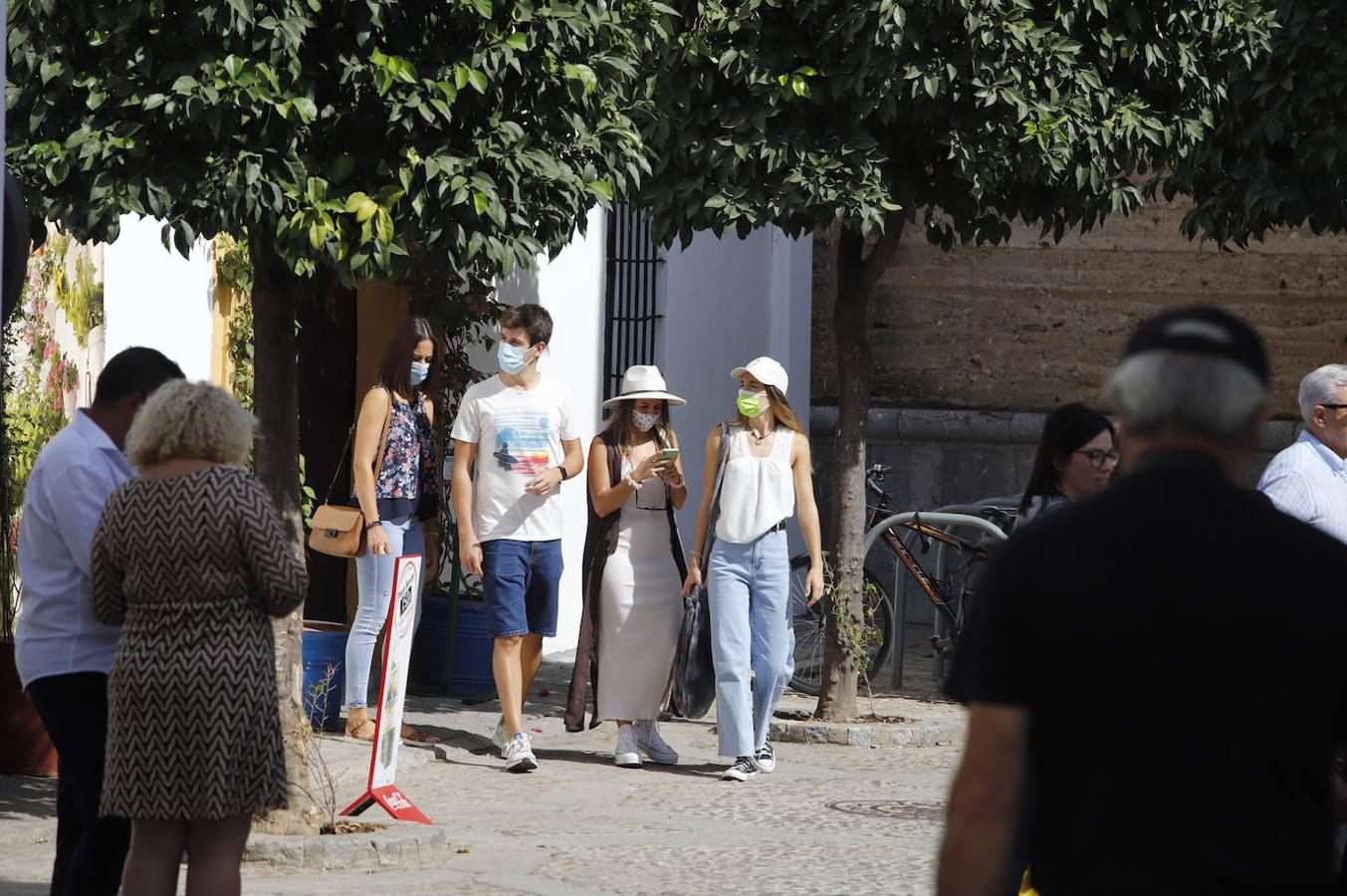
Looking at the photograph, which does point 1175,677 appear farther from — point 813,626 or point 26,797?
point 813,626

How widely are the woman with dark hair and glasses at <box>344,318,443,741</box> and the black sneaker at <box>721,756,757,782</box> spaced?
5.41ft

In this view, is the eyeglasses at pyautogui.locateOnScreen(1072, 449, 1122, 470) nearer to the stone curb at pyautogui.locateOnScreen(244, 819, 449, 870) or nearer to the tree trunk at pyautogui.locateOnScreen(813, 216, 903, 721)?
the stone curb at pyautogui.locateOnScreen(244, 819, 449, 870)

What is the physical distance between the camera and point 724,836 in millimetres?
7633

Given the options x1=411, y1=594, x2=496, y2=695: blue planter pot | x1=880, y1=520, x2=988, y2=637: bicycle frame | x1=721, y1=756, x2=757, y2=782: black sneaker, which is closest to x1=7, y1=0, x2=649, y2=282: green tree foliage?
x1=721, y1=756, x2=757, y2=782: black sneaker

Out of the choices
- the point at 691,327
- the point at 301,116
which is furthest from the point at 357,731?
the point at 691,327

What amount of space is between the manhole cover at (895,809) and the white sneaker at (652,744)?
1.14 metres

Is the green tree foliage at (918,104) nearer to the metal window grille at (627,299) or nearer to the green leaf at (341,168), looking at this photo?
the green leaf at (341,168)

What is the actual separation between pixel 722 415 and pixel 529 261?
8669 millimetres

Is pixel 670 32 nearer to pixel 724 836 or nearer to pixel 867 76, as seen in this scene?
pixel 867 76

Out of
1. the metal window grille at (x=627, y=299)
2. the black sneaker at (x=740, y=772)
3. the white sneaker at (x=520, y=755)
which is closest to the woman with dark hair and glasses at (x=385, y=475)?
the white sneaker at (x=520, y=755)

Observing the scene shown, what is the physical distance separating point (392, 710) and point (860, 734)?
145 inches

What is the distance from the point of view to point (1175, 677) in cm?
263

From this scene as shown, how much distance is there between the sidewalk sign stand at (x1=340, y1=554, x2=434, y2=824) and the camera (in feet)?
23.3

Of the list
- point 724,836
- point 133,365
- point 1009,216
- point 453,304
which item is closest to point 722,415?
point 453,304
